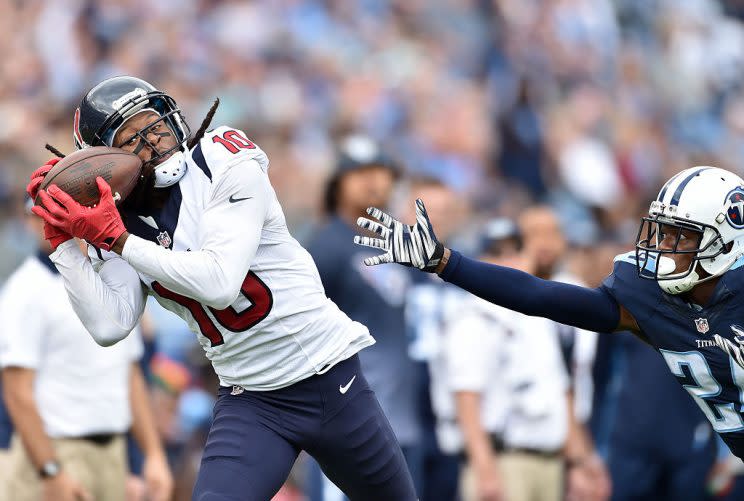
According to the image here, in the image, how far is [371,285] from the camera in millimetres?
5828

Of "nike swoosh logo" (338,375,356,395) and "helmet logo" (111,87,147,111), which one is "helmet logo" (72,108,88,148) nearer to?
"helmet logo" (111,87,147,111)

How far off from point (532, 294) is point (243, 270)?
3.09ft

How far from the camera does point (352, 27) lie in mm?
12406

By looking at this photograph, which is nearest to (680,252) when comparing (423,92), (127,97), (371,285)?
(127,97)

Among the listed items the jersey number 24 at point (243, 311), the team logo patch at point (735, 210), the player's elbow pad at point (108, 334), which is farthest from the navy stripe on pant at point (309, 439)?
the team logo patch at point (735, 210)

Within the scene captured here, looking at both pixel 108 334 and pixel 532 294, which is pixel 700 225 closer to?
pixel 532 294

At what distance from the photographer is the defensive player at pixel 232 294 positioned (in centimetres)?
383

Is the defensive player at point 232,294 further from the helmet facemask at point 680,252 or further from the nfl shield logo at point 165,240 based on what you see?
the helmet facemask at point 680,252

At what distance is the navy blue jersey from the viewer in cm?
396

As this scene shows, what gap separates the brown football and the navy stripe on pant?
0.81 m

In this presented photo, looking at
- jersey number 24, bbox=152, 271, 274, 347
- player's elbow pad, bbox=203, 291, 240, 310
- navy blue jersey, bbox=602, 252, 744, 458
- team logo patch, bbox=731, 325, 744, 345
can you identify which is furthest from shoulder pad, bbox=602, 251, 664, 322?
player's elbow pad, bbox=203, 291, 240, 310

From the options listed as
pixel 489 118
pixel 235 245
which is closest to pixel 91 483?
pixel 235 245

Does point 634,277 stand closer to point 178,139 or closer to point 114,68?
point 178,139

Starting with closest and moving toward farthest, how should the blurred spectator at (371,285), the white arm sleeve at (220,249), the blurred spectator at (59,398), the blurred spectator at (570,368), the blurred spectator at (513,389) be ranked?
the white arm sleeve at (220,249) → the blurred spectator at (59,398) → the blurred spectator at (371,285) → the blurred spectator at (513,389) → the blurred spectator at (570,368)
